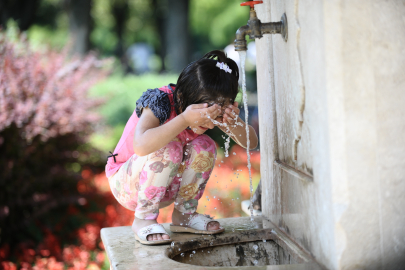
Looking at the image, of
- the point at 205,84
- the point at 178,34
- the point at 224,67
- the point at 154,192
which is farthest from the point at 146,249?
the point at 178,34

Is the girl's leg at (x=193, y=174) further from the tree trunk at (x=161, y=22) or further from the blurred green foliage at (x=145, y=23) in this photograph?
the tree trunk at (x=161, y=22)

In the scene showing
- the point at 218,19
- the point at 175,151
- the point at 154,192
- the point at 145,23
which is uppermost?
the point at 145,23

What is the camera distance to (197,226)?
74.8 inches

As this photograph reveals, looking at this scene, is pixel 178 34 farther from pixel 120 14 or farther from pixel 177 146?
pixel 120 14

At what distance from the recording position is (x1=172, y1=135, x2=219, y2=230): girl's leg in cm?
188

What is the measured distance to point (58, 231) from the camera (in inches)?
137

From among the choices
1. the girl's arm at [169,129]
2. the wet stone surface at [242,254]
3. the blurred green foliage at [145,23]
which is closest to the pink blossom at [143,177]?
the girl's arm at [169,129]

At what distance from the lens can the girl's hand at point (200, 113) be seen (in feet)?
5.35

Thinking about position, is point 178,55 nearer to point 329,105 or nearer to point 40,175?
point 40,175

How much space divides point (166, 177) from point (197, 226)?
29 cm

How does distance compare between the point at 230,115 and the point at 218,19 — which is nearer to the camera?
the point at 230,115

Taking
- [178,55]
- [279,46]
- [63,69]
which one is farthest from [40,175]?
[178,55]

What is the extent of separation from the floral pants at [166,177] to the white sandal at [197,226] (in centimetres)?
6

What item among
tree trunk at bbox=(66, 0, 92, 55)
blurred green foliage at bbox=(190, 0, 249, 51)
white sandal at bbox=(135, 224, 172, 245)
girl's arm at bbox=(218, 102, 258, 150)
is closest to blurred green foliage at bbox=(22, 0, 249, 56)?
blurred green foliage at bbox=(190, 0, 249, 51)
